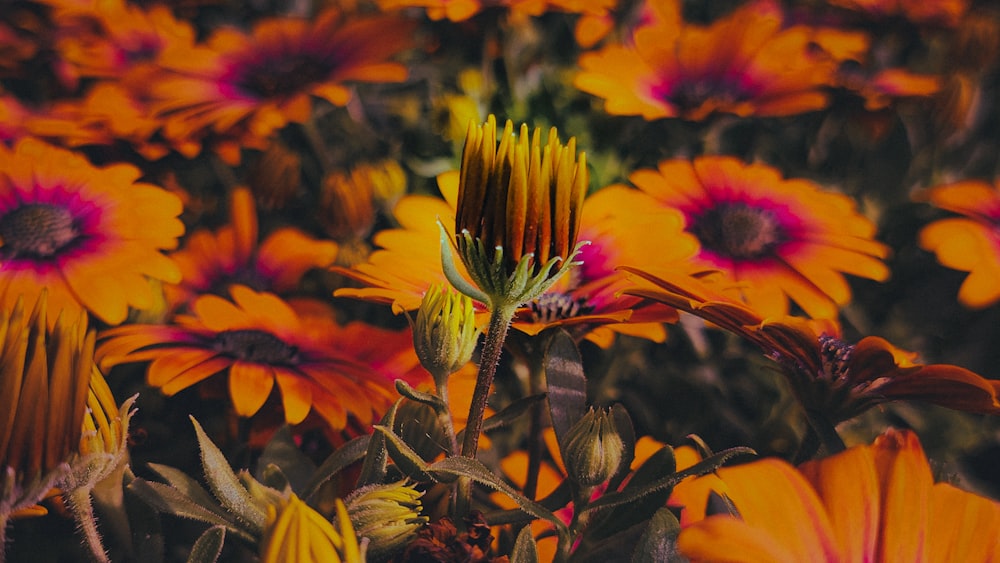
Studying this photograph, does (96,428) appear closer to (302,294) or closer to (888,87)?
(302,294)

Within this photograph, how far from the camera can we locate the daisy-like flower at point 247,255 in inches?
27.2

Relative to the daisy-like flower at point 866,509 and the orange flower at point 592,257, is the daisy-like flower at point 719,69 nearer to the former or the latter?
the orange flower at point 592,257

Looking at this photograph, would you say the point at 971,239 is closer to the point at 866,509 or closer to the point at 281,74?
the point at 866,509

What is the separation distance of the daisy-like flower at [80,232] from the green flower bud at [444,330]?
0.21 metres

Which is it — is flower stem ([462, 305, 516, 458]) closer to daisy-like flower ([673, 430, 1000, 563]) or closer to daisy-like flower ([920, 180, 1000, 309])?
daisy-like flower ([673, 430, 1000, 563])

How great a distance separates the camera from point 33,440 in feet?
0.99

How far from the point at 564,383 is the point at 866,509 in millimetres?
150

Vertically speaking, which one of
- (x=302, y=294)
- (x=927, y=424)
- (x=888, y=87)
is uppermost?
(x=888, y=87)

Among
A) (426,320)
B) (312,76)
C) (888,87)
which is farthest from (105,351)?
(888,87)

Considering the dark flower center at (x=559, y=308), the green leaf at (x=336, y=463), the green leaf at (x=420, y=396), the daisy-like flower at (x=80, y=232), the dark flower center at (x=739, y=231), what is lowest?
the green leaf at (x=336, y=463)

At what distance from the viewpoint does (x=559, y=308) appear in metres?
0.55

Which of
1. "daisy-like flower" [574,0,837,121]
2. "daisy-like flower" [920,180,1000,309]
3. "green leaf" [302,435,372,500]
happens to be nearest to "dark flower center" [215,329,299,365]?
"green leaf" [302,435,372,500]

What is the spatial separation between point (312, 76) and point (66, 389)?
0.53 metres

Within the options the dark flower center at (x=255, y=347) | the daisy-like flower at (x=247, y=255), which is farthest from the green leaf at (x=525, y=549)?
the daisy-like flower at (x=247, y=255)
